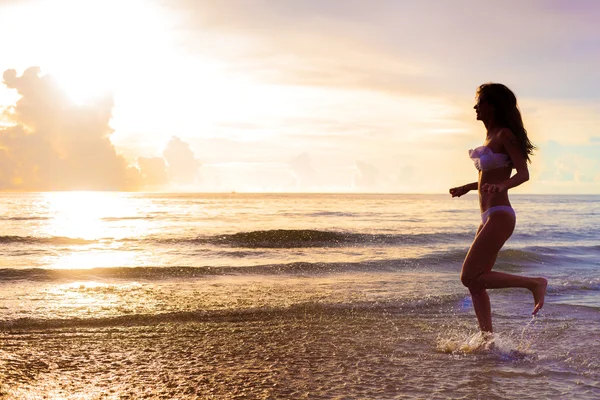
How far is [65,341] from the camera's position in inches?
223

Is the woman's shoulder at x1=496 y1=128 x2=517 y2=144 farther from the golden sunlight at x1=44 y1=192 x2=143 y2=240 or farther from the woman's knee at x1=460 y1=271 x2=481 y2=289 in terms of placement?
the golden sunlight at x1=44 y1=192 x2=143 y2=240

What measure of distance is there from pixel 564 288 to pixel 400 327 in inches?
201

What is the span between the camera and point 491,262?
5027mm

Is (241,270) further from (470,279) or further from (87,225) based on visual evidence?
(87,225)

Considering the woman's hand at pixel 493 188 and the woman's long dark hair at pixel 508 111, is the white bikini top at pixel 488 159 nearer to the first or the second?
the woman's long dark hair at pixel 508 111

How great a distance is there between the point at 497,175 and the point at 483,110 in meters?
0.64

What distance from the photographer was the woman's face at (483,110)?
16.3ft

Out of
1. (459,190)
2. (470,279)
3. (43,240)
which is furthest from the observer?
(43,240)

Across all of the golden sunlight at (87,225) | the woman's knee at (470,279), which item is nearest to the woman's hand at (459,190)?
the woman's knee at (470,279)

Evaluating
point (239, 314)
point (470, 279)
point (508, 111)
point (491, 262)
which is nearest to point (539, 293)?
point (491, 262)

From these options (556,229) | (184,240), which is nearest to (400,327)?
(184,240)

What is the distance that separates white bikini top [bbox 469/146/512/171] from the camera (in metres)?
4.92

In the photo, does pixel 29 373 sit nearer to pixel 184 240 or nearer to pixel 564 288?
pixel 564 288

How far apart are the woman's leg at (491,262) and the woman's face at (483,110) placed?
3.06 feet
